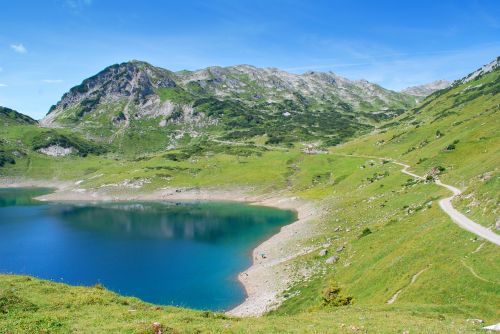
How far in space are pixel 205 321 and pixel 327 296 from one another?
21218 mm

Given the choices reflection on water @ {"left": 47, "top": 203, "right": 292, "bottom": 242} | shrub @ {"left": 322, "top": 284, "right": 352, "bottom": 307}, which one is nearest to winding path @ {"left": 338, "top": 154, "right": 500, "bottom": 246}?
shrub @ {"left": 322, "top": 284, "right": 352, "bottom": 307}

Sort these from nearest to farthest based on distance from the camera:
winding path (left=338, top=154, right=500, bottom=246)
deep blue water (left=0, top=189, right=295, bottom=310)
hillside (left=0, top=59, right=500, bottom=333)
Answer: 1. hillside (left=0, top=59, right=500, bottom=333)
2. winding path (left=338, top=154, right=500, bottom=246)
3. deep blue water (left=0, top=189, right=295, bottom=310)

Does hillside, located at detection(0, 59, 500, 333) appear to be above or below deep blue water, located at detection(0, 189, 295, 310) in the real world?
above

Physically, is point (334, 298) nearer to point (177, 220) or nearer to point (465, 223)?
point (465, 223)

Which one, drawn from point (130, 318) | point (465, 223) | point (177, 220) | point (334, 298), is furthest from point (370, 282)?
point (177, 220)

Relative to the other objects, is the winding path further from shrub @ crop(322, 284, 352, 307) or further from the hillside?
shrub @ crop(322, 284, 352, 307)

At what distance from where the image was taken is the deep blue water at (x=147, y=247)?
8412 centimetres

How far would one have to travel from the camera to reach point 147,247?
120 metres

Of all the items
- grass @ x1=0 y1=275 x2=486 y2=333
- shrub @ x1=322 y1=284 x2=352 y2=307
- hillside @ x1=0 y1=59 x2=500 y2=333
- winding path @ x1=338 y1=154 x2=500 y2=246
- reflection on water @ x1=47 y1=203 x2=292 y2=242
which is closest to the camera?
grass @ x1=0 y1=275 x2=486 y2=333

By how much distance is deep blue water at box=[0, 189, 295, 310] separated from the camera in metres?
84.1

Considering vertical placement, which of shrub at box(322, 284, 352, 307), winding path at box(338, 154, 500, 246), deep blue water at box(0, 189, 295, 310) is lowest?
deep blue water at box(0, 189, 295, 310)

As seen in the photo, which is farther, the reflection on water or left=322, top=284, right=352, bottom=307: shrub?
the reflection on water

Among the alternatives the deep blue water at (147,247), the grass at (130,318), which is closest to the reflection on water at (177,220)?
the deep blue water at (147,247)

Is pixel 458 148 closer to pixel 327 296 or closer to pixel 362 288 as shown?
pixel 362 288
